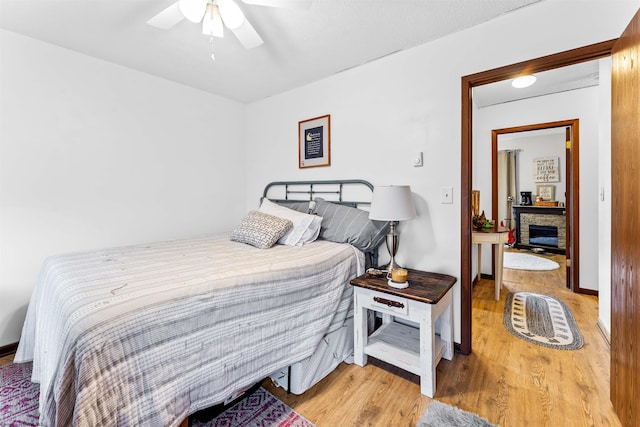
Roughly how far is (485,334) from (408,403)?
1178mm

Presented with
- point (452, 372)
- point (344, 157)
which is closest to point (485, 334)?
point (452, 372)

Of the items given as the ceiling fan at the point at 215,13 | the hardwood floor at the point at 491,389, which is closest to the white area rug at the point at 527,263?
the hardwood floor at the point at 491,389

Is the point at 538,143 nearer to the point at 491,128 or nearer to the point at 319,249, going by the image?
the point at 491,128

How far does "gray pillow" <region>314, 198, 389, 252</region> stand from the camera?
227cm

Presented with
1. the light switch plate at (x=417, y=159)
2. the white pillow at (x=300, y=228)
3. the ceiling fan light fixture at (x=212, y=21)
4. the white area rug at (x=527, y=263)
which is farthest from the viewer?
the white area rug at (x=527, y=263)

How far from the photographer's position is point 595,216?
3225mm

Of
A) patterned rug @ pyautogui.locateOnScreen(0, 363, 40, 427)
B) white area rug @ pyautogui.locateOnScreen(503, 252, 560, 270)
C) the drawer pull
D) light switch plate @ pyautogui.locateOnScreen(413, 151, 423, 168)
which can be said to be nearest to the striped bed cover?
patterned rug @ pyautogui.locateOnScreen(0, 363, 40, 427)

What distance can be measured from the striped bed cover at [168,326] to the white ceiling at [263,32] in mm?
1610

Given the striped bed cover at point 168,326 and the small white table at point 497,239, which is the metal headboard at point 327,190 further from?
the small white table at point 497,239

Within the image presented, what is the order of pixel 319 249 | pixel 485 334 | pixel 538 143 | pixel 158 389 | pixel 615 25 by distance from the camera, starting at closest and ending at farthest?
pixel 158 389, pixel 615 25, pixel 319 249, pixel 485 334, pixel 538 143

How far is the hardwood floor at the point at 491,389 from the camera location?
59.2 inches

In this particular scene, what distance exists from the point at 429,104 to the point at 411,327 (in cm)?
175

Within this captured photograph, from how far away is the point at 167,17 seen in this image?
166 cm

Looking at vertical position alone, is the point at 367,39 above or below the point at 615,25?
above
